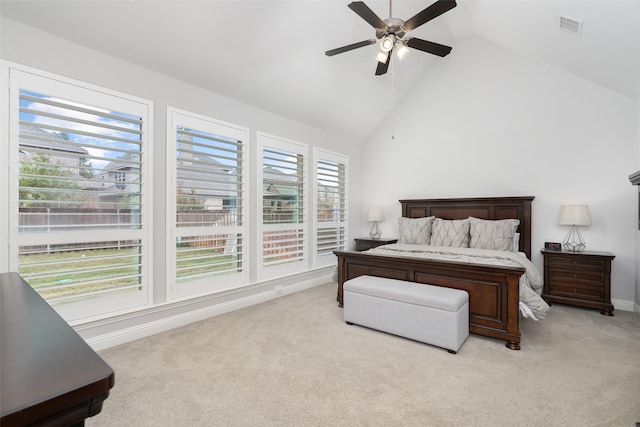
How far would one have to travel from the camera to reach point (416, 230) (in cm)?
483

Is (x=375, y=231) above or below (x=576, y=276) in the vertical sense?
above

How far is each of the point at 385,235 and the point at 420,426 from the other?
14.0 feet

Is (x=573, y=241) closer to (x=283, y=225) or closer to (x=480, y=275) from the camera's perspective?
(x=480, y=275)

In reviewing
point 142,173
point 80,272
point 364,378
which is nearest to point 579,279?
point 364,378

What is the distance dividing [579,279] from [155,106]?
5271 millimetres

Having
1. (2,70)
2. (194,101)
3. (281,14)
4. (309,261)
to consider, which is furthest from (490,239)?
(2,70)

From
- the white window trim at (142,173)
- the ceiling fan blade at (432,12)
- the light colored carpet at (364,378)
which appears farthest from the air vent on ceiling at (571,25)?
the white window trim at (142,173)

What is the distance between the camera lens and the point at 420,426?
1752mm

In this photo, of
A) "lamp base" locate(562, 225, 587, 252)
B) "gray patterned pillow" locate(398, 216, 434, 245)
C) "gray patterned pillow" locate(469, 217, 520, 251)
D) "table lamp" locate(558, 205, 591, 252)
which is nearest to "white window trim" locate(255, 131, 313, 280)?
"gray patterned pillow" locate(398, 216, 434, 245)

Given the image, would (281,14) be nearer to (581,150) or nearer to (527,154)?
(527,154)

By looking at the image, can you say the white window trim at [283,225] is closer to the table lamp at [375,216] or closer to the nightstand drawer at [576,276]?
the table lamp at [375,216]

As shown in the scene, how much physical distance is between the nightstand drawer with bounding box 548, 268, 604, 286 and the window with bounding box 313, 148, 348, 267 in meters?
3.10

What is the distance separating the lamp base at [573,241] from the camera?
4055 mm

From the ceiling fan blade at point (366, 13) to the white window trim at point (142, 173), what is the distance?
213 centimetres
